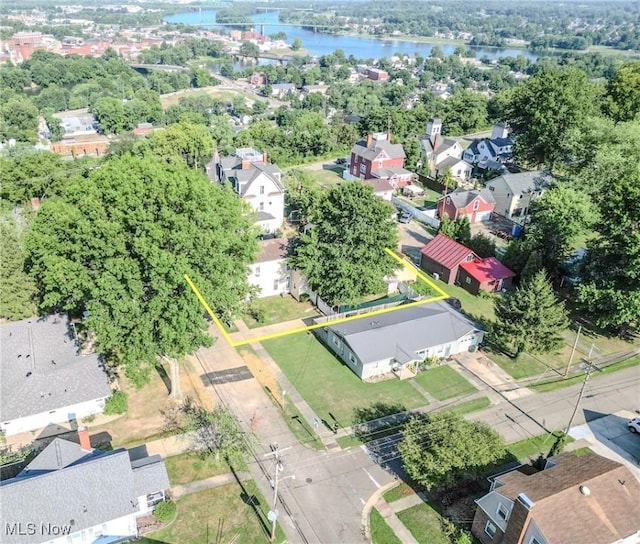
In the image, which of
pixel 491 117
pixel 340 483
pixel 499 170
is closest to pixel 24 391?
pixel 340 483

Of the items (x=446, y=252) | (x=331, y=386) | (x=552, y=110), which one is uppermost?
(x=552, y=110)

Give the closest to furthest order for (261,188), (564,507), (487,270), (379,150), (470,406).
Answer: (564,507) < (470,406) < (487,270) < (261,188) < (379,150)

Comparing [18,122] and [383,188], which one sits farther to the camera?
[18,122]

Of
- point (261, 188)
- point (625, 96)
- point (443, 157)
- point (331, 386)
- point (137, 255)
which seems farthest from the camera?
point (443, 157)

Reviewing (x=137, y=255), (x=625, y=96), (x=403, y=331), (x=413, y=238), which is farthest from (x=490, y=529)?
(x=625, y=96)

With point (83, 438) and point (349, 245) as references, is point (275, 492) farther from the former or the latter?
point (349, 245)

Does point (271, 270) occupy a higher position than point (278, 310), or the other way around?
point (271, 270)

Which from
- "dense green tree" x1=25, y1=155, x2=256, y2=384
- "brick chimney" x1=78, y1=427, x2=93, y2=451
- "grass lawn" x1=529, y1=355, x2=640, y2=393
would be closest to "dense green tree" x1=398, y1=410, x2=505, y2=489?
"grass lawn" x1=529, y1=355, x2=640, y2=393
